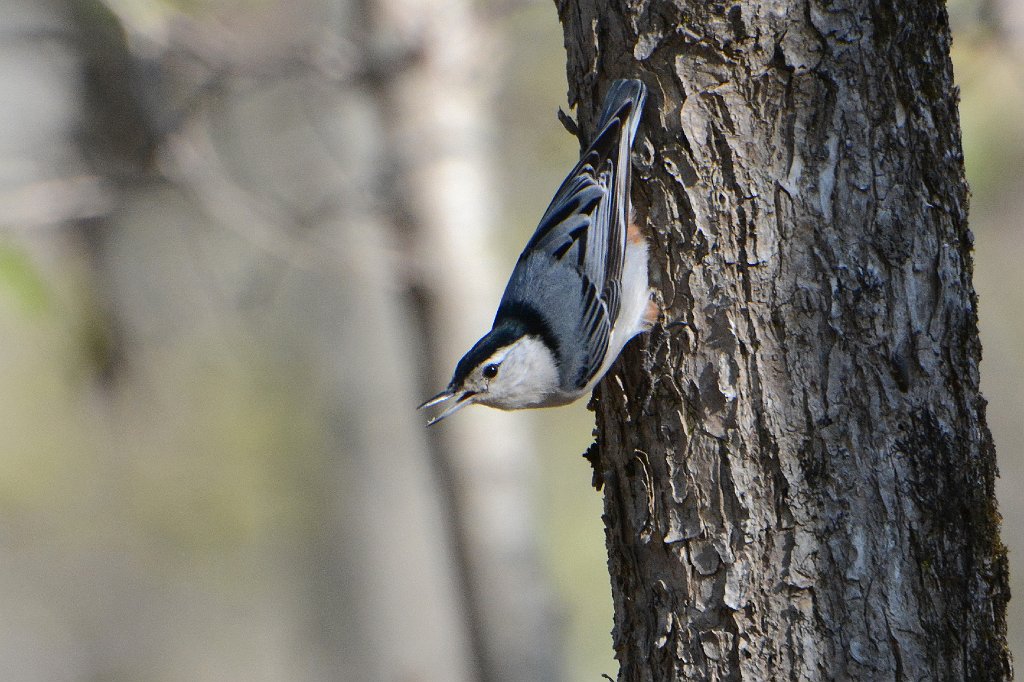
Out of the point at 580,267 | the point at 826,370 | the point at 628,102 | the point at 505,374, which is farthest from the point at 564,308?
→ the point at 826,370

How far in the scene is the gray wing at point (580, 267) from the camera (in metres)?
2.22

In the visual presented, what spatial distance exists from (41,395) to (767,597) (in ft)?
25.3

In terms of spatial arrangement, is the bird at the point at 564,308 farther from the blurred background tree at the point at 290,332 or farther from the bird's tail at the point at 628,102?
the blurred background tree at the point at 290,332

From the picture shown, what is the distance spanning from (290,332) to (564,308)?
4.59m

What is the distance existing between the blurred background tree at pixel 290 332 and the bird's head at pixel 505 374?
170cm

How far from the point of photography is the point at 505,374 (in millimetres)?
2400

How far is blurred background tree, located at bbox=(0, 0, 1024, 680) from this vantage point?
13.9 ft

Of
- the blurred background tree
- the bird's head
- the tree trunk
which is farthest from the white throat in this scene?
the blurred background tree

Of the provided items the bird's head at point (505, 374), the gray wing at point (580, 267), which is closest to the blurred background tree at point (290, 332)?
the bird's head at point (505, 374)

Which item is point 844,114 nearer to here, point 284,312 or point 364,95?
point 364,95

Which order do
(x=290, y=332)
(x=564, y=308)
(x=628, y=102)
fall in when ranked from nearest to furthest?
(x=628, y=102) → (x=564, y=308) → (x=290, y=332)

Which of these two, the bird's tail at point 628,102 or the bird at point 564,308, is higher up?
the bird's tail at point 628,102

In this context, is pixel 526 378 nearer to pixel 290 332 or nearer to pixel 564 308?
pixel 564 308

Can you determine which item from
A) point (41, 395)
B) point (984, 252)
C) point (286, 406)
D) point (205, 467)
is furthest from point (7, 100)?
point (984, 252)
